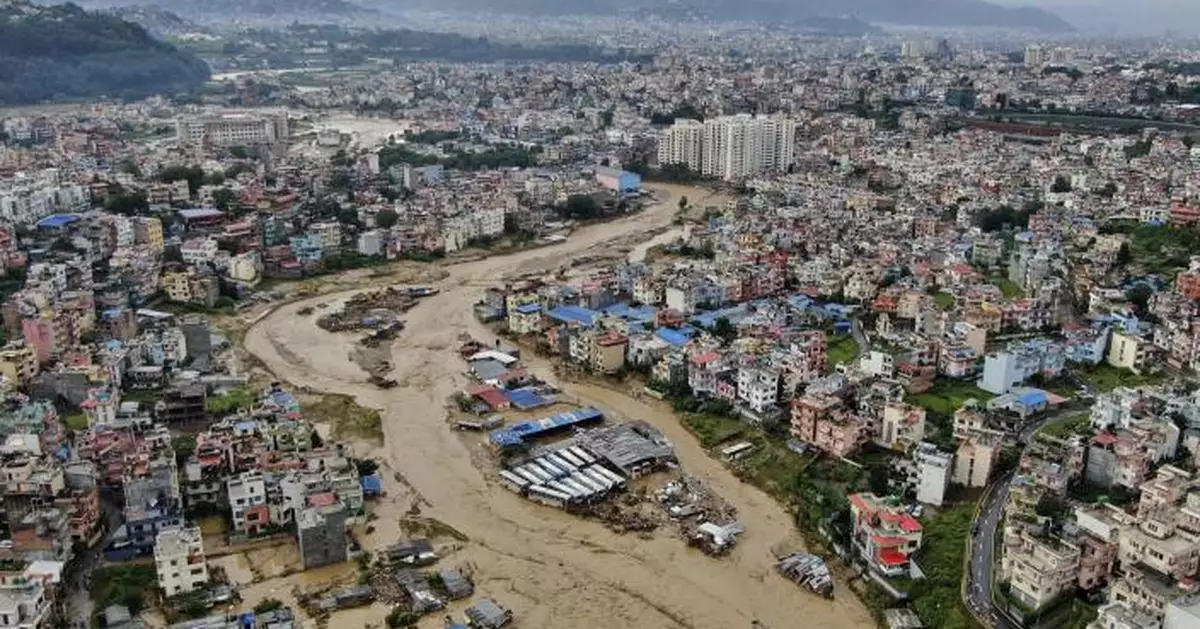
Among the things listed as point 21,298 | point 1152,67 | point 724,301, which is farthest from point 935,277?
point 1152,67

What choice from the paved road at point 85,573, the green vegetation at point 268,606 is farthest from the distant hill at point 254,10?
the green vegetation at point 268,606

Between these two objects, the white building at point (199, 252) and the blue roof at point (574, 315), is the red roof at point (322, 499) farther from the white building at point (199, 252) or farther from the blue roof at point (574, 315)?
the white building at point (199, 252)

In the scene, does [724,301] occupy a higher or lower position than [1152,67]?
lower

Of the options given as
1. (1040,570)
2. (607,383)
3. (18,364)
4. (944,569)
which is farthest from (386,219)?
(1040,570)

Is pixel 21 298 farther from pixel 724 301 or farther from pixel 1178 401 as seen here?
pixel 1178 401

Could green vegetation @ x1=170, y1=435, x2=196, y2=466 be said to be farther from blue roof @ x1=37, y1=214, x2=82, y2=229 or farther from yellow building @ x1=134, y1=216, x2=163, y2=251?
blue roof @ x1=37, y1=214, x2=82, y2=229

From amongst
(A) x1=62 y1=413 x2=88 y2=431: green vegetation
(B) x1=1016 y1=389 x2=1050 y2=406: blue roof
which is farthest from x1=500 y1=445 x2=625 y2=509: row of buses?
(A) x1=62 y1=413 x2=88 y2=431: green vegetation
